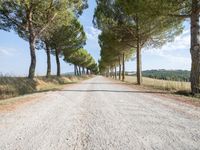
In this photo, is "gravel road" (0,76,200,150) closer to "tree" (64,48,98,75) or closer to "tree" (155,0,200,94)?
"tree" (155,0,200,94)

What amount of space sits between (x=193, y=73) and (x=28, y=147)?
47.1ft

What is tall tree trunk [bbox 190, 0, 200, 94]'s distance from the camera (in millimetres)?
17359

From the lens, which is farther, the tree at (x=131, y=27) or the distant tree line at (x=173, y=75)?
the distant tree line at (x=173, y=75)

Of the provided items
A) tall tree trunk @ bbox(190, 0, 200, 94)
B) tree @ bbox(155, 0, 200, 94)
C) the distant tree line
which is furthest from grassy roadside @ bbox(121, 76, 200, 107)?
the distant tree line

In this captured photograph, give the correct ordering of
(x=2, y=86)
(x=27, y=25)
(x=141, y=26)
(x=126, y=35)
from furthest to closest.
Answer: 1. (x=126, y=35)
2. (x=141, y=26)
3. (x=27, y=25)
4. (x=2, y=86)

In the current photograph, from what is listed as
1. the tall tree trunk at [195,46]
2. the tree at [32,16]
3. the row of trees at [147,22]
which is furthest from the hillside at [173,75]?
the tree at [32,16]

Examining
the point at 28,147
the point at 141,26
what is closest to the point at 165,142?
the point at 28,147

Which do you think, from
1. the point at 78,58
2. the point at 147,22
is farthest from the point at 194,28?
the point at 78,58

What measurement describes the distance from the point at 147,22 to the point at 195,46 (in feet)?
33.3

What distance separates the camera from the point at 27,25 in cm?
2617

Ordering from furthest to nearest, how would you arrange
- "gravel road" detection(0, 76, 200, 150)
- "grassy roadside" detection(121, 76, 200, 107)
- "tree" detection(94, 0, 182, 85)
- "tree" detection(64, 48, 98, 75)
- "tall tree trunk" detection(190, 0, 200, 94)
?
"tree" detection(64, 48, 98, 75) < "tree" detection(94, 0, 182, 85) < "tall tree trunk" detection(190, 0, 200, 94) < "grassy roadside" detection(121, 76, 200, 107) < "gravel road" detection(0, 76, 200, 150)

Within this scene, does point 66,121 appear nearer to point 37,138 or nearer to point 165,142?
point 37,138

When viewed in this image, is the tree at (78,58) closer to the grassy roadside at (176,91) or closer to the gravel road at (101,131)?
the grassy roadside at (176,91)

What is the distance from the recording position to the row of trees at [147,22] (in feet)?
57.4
